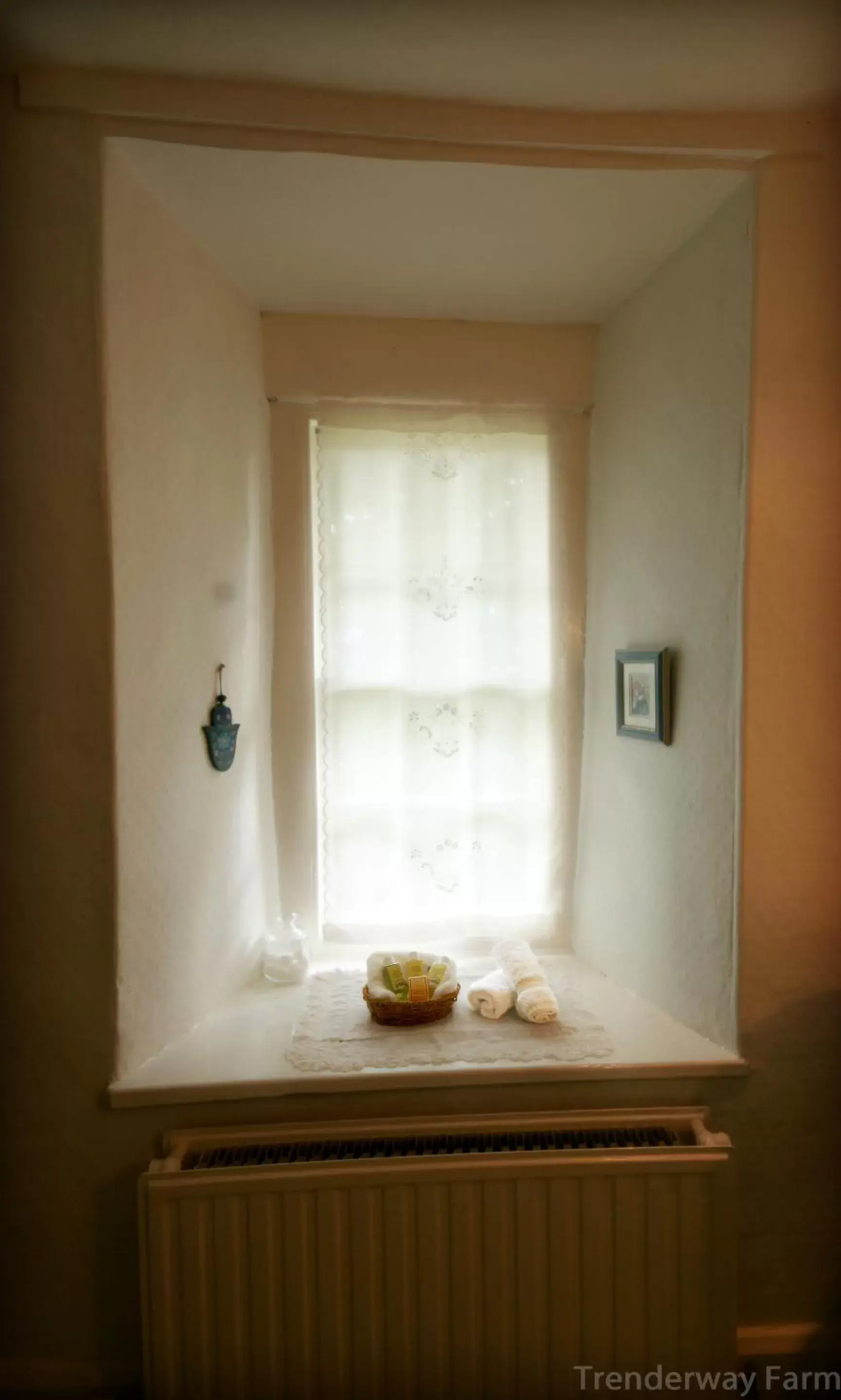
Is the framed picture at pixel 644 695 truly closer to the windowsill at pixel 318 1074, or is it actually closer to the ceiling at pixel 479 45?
the windowsill at pixel 318 1074

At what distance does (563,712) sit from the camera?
6.17 ft

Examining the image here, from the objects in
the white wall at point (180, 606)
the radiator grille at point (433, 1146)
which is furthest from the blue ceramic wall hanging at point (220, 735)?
the radiator grille at point (433, 1146)

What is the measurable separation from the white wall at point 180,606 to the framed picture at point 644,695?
92 centimetres

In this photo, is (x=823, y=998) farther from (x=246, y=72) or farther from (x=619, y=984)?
(x=246, y=72)

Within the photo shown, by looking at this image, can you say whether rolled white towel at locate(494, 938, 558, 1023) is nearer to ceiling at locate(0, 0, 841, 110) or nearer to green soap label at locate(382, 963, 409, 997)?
green soap label at locate(382, 963, 409, 997)

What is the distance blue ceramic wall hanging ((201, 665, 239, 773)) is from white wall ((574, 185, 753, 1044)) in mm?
952

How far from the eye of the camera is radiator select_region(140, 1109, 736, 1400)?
1.21 meters

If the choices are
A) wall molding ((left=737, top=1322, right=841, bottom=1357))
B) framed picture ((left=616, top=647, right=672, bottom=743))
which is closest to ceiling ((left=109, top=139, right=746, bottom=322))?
framed picture ((left=616, top=647, right=672, bottom=743))

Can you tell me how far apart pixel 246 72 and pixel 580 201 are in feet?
2.17

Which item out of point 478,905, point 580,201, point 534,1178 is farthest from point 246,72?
point 534,1178

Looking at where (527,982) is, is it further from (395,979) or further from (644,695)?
(644,695)

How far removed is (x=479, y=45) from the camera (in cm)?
113

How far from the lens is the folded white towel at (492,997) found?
1525 millimetres

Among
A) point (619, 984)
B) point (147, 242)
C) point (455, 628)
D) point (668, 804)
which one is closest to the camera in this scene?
point (147, 242)
